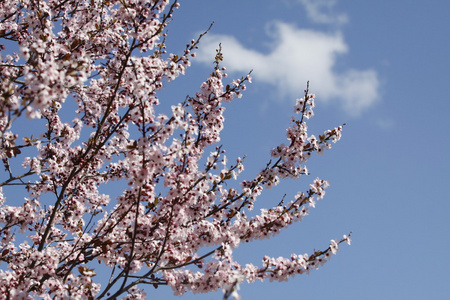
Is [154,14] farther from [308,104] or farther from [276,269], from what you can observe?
[276,269]

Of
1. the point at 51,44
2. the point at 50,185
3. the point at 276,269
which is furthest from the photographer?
the point at 50,185

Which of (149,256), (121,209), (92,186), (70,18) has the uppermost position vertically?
(70,18)

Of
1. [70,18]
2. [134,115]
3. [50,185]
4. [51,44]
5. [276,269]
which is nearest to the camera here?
[134,115]

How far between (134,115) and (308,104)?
416cm

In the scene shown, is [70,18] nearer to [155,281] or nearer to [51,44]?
[51,44]

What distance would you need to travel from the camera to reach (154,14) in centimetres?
738

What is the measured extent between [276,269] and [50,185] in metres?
5.26

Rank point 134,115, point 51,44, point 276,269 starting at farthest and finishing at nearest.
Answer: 1. point 276,269
2. point 51,44
3. point 134,115

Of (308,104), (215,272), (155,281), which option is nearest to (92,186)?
(155,281)

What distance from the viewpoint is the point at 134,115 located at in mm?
6801

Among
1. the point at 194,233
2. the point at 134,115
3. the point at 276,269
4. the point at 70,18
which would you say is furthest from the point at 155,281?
the point at 70,18

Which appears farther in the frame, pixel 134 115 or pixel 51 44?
pixel 51 44

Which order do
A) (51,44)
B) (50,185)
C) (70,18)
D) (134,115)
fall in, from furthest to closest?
(70,18)
(50,185)
(51,44)
(134,115)

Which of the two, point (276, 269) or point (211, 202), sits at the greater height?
point (211, 202)
